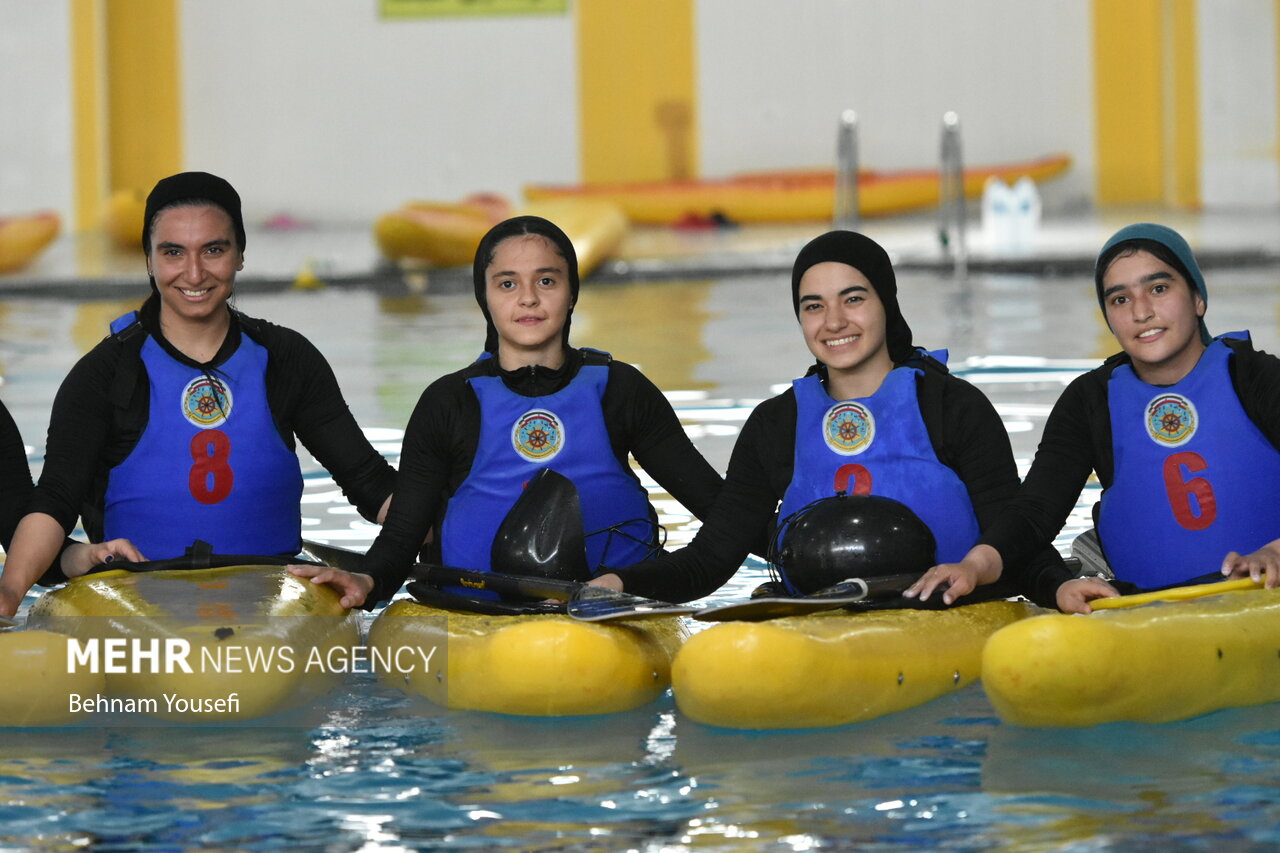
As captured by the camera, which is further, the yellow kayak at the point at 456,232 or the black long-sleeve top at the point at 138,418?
the yellow kayak at the point at 456,232

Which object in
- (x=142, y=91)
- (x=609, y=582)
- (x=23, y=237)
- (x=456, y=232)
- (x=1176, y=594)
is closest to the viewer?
(x=1176, y=594)

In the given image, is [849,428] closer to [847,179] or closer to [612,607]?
[612,607]

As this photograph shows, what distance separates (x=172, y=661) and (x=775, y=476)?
4.13 feet

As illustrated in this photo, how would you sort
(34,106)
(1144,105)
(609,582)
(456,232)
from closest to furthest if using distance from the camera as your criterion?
(609,582)
(456,232)
(34,106)
(1144,105)

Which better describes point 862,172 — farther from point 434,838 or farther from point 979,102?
point 434,838

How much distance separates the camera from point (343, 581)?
3.62 metres

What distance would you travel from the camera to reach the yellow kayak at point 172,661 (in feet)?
10.6

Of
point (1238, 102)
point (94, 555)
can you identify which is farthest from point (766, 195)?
point (94, 555)

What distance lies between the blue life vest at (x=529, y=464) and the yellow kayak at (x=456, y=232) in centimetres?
1082

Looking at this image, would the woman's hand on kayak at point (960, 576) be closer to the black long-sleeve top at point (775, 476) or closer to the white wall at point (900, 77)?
the black long-sleeve top at point (775, 476)

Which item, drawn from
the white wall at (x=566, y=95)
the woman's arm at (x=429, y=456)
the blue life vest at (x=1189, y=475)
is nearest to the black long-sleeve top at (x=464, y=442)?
the woman's arm at (x=429, y=456)

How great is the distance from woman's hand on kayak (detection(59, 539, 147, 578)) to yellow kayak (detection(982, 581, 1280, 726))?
5.77 feet

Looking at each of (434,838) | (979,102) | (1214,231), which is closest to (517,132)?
→ (979,102)

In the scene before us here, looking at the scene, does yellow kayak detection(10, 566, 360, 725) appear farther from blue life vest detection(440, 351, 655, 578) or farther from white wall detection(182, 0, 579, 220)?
white wall detection(182, 0, 579, 220)
